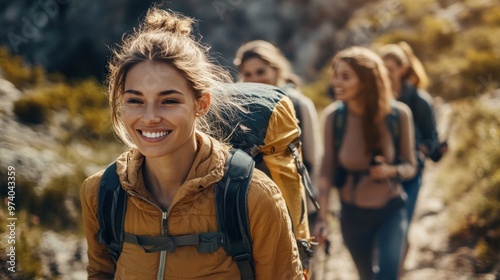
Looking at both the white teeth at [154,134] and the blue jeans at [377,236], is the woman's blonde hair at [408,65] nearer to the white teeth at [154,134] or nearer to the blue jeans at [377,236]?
the blue jeans at [377,236]

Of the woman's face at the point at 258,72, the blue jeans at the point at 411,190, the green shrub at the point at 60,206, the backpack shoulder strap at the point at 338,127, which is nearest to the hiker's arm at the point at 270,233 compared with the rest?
the backpack shoulder strap at the point at 338,127

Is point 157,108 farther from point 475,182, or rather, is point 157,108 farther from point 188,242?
point 475,182

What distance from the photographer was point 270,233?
2207 millimetres

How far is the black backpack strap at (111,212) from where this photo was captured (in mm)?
2281

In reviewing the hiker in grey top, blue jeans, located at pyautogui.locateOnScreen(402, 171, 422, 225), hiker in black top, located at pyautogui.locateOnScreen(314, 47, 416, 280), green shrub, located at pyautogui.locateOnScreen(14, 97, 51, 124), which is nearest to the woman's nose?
the hiker in grey top

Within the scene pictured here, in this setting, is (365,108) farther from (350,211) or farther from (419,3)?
(419,3)

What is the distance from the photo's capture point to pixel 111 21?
69.1ft

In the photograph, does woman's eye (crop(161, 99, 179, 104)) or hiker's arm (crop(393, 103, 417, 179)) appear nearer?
woman's eye (crop(161, 99, 179, 104))

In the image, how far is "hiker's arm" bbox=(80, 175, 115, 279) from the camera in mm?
2359

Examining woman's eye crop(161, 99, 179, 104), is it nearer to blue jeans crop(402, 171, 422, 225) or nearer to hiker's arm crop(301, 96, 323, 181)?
hiker's arm crop(301, 96, 323, 181)

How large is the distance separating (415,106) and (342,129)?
50.2 inches

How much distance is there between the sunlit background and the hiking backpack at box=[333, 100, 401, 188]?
0.95 m

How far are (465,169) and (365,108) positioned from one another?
15.5 ft

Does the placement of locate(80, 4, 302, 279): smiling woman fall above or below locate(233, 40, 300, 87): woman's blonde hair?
below
